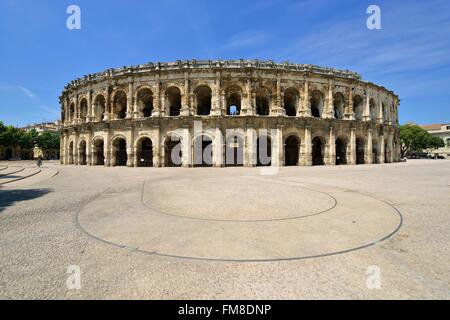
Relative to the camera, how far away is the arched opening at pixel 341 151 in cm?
2654

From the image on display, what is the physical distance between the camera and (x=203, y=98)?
26.1m

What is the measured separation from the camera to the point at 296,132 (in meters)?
23.5

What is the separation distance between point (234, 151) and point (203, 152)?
342 cm

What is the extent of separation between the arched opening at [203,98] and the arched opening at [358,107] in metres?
18.5

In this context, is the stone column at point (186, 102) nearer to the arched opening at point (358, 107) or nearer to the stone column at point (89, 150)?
the stone column at point (89, 150)

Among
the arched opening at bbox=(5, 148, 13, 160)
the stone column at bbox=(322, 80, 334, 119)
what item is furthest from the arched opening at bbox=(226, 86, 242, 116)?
the arched opening at bbox=(5, 148, 13, 160)

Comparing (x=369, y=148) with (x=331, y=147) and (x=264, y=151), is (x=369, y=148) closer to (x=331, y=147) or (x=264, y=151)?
(x=331, y=147)

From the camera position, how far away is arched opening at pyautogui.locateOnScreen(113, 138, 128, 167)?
82.4 feet

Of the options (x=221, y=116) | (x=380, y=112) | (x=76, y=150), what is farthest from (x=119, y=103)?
(x=380, y=112)

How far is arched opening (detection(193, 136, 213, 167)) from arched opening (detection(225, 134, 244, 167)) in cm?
189

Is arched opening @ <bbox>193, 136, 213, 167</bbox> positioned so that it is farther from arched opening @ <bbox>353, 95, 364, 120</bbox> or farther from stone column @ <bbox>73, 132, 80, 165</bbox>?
arched opening @ <bbox>353, 95, 364, 120</bbox>

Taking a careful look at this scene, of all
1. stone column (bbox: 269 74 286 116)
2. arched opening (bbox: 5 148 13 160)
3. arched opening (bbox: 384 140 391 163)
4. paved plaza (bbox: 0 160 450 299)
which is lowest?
paved plaza (bbox: 0 160 450 299)
